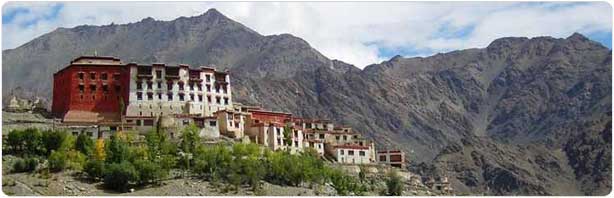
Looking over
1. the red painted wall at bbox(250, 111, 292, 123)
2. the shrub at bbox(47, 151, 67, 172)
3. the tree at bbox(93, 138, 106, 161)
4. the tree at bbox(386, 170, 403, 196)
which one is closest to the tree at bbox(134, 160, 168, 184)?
the tree at bbox(93, 138, 106, 161)

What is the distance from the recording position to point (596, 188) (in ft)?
213

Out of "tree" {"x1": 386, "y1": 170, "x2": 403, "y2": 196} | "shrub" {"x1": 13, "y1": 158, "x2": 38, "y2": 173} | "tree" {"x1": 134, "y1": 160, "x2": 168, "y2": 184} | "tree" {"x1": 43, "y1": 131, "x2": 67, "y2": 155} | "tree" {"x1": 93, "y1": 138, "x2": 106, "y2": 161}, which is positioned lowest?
"tree" {"x1": 386, "y1": 170, "x2": 403, "y2": 196}

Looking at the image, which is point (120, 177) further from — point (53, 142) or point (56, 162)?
point (53, 142)

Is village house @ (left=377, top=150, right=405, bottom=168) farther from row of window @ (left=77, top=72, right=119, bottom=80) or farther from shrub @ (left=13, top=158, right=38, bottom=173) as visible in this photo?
shrub @ (left=13, top=158, right=38, bottom=173)

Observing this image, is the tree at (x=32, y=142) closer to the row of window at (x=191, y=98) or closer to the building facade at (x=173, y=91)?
the building facade at (x=173, y=91)

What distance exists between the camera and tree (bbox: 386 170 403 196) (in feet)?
113

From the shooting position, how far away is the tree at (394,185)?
113ft

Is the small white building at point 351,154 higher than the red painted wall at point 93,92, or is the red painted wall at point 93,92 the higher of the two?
the red painted wall at point 93,92

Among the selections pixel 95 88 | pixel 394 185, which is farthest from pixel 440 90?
pixel 95 88

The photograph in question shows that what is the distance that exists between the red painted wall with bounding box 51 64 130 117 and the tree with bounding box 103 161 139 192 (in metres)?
6.65

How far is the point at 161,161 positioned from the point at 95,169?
2.04 metres

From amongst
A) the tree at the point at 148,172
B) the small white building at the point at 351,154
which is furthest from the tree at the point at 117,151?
the small white building at the point at 351,154

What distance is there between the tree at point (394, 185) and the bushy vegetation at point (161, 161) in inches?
85.8

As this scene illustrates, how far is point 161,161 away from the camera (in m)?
29.0
